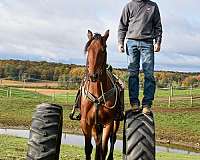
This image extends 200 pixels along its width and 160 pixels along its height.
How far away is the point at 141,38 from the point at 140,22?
1.01 feet

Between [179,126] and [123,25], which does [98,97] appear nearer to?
[123,25]

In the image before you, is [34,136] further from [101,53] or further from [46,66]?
[46,66]

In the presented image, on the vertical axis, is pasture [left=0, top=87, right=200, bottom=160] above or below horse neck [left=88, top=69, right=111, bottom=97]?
below

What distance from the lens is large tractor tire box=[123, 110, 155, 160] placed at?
7539 mm

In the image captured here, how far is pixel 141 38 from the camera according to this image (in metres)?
9.10

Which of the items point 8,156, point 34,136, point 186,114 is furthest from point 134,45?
point 186,114

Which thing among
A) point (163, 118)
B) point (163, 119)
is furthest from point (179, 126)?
point (163, 118)

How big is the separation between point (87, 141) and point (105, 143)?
1.43ft

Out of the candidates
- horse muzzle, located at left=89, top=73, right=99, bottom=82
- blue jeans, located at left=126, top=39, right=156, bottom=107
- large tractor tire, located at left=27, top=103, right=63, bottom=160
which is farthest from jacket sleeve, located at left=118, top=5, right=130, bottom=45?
large tractor tire, located at left=27, top=103, right=63, bottom=160

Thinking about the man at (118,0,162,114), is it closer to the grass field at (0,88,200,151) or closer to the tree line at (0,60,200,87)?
the grass field at (0,88,200,151)

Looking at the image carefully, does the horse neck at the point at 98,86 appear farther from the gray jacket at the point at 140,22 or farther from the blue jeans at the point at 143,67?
the gray jacket at the point at 140,22

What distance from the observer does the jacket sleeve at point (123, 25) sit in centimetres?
932

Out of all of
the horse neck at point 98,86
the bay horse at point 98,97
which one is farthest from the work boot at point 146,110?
the horse neck at point 98,86

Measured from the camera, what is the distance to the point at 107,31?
9266 millimetres
